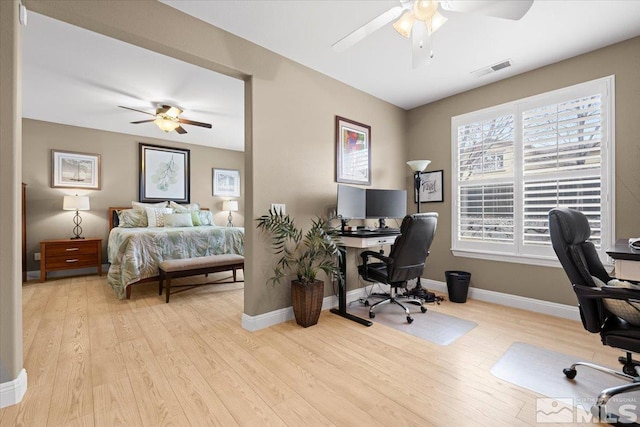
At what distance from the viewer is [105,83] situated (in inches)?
132

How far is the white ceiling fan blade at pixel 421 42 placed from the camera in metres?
1.84

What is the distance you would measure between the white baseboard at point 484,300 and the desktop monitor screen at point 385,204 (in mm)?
988

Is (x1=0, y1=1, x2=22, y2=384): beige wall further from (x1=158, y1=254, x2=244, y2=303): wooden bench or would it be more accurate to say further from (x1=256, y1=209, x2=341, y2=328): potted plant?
(x1=158, y1=254, x2=244, y2=303): wooden bench

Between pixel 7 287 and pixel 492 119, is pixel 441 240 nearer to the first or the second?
pixel 492 119

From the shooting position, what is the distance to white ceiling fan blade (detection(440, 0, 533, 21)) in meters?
1.48

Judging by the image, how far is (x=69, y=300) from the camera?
3.45 m

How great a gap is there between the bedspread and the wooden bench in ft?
0.59

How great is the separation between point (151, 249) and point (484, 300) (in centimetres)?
427

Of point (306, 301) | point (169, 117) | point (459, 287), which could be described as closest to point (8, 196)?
point (306, 301)

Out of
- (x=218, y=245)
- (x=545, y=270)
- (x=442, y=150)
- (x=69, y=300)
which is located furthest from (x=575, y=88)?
A: (x=69, y=300)

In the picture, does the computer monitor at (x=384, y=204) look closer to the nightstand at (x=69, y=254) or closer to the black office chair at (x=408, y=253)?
the black office chair at (x=408, y=253)

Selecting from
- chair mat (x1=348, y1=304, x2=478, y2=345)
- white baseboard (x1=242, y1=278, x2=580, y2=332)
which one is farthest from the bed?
chair mat (x1=348, y1=304, x2=478, y2=345)

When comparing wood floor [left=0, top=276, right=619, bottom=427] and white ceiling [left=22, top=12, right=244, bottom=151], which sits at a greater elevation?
white ceiling [left=22, top=12, right=244, bottom=151]

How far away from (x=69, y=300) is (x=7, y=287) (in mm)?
2415
